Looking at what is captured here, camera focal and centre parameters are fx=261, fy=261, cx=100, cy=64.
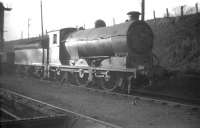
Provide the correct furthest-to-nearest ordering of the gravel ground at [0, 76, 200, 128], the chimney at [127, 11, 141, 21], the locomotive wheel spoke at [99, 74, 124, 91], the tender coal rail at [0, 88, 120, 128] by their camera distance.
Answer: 1. the chimney at [127, 11, 141, 21]
2. the locomotive wheel spoke at [99, 74, 124, 91]
3. the gravel ground at [0, 76, 200, 128]
4. the tender coal rail at [0, 88, 120, 128]

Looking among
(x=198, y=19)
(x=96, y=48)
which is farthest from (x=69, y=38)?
(x=198, y=19)

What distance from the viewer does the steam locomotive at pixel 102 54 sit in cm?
1198

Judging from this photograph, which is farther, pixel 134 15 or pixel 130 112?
pixel 134 15

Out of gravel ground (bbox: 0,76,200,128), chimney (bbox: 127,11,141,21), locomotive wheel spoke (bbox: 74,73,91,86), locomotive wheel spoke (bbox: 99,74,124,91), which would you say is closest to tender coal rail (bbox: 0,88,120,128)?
gravel ground (bbox: 0,76,200,128)

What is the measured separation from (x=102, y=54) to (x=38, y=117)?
8.11 metres

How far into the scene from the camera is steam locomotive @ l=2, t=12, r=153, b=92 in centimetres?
1198

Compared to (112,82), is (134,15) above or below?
above

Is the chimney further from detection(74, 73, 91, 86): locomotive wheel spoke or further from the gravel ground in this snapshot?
detection(74, 73, 91, 86): locomotive wheel spoke

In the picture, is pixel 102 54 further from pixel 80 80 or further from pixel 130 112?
pixel 130 112

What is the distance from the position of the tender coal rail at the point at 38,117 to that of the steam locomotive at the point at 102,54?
13.8ft

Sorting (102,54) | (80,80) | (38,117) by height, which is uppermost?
(102,54)

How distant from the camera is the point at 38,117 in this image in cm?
571

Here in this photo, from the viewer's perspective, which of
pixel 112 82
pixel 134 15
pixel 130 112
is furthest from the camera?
pixel 112 82

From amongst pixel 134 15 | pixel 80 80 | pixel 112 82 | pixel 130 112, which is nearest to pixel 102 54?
pixel 112 82
